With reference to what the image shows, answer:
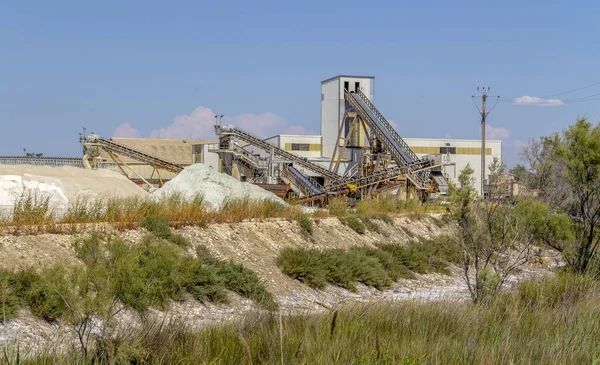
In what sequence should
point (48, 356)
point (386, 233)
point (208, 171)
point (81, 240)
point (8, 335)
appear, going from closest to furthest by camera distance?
point (48, 356)
point (8, 335)
point (81, 240)
point (386, 233)
point (208, 171)

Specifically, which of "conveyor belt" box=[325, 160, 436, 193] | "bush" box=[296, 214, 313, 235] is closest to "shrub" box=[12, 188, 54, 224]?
"bush" box=[296, 214, 313, 235]

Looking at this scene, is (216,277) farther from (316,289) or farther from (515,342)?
(515,342)

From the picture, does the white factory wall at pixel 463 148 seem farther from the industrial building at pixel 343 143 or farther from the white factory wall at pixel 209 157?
the white factory wall at pixel 209 157

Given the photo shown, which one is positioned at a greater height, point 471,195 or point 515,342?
point 471,195

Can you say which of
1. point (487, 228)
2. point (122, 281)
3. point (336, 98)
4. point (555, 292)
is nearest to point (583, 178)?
point (487, 228)

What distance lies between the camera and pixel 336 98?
70.4 meters

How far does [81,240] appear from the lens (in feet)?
56.9

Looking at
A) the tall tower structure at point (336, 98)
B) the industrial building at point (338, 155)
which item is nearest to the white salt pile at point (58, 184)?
the industrial building at point (338, 155)

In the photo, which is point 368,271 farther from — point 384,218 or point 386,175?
point 386,175

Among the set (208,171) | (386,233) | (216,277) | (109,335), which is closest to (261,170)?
(208,171)

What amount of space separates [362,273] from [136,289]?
1071 centimetres

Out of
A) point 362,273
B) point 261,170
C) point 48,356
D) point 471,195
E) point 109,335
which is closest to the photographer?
point 48,356

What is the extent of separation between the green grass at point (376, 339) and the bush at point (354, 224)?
61.0 feet

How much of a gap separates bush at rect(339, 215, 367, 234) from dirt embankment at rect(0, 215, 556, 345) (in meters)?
0.22
